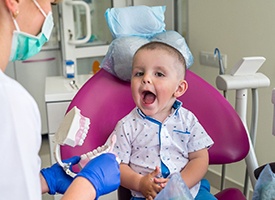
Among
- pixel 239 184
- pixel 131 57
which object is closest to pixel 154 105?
pixel 131 57

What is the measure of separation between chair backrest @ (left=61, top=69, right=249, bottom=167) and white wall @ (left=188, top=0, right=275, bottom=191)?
669 mm

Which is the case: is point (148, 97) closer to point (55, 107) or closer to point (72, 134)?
point (72, 134)

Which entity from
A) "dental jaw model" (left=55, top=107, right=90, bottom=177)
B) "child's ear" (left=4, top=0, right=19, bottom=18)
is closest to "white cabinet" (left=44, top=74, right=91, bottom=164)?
"dental jaw model" (left=55, top=107, right=90, bottom=177)

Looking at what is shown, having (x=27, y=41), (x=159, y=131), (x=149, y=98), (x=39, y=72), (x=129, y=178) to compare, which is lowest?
(x=39, y=72)

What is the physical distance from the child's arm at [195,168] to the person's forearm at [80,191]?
1.59 ft

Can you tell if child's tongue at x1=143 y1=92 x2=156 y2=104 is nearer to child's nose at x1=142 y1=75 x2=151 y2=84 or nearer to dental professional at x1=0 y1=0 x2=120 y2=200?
child's nose at x1=142 y1=75 x2=151 y2=84

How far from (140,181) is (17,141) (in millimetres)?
604

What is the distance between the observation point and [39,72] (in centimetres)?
331

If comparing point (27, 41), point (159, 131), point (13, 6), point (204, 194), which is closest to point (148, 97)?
point (159, 131)

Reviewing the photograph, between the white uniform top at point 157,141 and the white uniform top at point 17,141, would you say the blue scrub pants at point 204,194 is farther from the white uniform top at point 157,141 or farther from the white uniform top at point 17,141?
the white uniform top at point 17,141

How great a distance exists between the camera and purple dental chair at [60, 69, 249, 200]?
4.60 ft

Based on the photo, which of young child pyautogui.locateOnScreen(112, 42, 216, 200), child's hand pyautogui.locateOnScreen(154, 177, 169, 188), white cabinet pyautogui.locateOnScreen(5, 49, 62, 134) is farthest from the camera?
white cabinet pyautogui.locateOnScreen(5, 49, 62, 134)

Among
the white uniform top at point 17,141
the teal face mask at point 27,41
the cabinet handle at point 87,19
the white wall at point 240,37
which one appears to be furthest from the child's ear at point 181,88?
the cabinet handle at point 87,19

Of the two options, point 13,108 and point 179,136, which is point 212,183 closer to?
point 179,136
